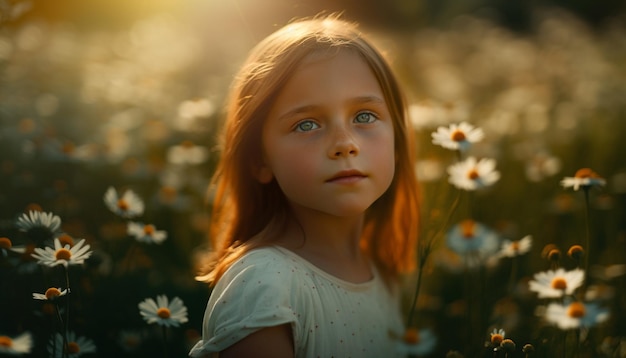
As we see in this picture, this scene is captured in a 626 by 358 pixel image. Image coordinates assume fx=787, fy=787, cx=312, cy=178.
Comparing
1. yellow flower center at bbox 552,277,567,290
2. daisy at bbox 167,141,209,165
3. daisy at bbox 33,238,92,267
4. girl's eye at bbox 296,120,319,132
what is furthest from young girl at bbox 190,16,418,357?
daisy at bbox 167,141,209,165

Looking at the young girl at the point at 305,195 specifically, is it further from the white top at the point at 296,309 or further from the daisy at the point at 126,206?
the daisy at the point at 126,206

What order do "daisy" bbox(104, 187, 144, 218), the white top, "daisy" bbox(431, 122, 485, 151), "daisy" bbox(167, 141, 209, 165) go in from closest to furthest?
the white top, "daisy" bbox(431, 122, 485, 151), "daisy" bbox(104, 187, 144, 218), "daisy" bbox(167, 141, 209, 165)

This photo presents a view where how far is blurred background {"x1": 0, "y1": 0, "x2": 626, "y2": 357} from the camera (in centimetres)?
Result: 205

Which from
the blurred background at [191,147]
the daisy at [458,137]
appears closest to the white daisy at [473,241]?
the blurred background at [191,147]

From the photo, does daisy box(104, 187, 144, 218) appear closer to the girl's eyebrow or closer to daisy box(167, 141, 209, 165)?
the girl's eyebrow

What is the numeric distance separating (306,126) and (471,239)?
77 centimetres

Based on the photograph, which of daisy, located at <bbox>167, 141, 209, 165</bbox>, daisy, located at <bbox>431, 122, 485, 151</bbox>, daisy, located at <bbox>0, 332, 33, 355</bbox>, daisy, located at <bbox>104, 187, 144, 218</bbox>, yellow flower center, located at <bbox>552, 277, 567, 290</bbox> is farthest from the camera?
daisy, located at <bbox>167, 141, 209, 165</bbox>

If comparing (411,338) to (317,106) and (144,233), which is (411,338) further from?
(144,233)

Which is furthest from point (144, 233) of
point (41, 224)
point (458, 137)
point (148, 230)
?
point (458, 137)

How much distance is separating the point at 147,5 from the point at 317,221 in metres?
6.81

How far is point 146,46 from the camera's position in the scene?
5.11m

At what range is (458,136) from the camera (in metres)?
1.94

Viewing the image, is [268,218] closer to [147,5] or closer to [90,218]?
[90,218]

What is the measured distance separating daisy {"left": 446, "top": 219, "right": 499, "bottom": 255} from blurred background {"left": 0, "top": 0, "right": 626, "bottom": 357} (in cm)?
12
